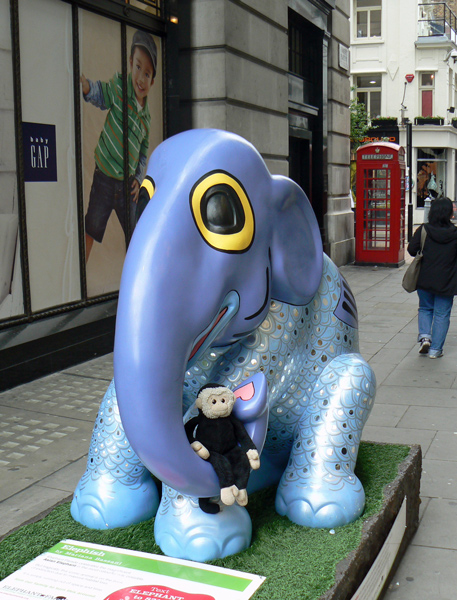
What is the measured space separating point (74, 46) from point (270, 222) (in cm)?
576

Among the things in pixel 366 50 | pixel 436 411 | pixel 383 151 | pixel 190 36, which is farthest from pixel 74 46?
pixel 366 50

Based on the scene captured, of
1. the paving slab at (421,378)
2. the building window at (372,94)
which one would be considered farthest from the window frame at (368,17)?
the paving slab at (421,378)

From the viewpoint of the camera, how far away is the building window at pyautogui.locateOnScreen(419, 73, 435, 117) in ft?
120

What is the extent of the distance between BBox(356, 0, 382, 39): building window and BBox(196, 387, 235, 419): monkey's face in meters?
37.0

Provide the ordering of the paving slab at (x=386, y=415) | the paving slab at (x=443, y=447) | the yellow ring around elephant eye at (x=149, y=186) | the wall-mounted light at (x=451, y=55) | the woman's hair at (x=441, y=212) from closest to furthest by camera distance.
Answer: the yellow ring around elephant eye at (x=149, y=186)
the paving slab at (x=443, y=447)
the paving slab at (x=386, y=415)
the woman's hair at (x=441, y=212)
the wall-mounted light at (x=451, y=55)

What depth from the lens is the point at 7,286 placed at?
6715mm

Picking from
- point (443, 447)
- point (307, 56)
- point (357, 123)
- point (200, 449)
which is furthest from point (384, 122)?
point (200, 449)

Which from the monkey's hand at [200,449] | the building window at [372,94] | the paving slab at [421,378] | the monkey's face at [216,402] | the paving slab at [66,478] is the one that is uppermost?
the building window at [372,94]

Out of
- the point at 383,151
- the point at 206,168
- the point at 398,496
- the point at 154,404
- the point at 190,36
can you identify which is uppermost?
the point at 190,36

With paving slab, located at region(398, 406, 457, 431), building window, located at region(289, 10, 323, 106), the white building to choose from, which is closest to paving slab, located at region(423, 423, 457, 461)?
paving slab, located at region(398, 406, 457, 431)

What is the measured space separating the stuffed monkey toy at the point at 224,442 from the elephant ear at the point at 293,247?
0.54m

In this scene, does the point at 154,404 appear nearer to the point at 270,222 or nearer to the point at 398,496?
the point at 270,222

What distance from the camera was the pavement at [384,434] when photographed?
3447 mm

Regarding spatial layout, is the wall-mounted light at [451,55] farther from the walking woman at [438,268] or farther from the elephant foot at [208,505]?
the elephant foot at [208,505]
